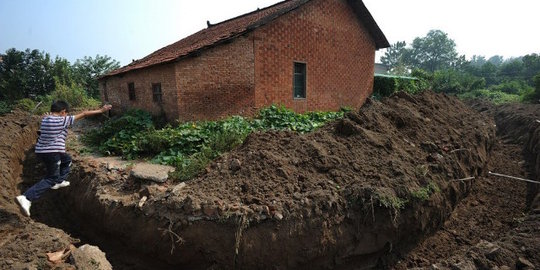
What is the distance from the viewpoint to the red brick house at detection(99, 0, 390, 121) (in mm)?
8797

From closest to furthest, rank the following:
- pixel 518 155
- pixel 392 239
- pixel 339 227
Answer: pixel 339 227 → pixel 392 239 → pixel 518 155

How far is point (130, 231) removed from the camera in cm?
410

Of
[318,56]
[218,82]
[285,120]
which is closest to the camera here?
[285,120]

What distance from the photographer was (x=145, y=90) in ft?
34.0

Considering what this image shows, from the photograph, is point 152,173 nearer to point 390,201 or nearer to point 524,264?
point 390,201

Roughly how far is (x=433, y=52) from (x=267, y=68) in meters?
83.2

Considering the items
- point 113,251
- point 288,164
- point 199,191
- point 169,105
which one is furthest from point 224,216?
point 169,105

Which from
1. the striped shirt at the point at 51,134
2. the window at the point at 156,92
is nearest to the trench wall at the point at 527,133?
the striped shirt at the point at 51,134

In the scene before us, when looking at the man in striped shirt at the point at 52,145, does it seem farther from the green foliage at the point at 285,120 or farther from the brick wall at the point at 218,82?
the green foliage at the point at 285,120

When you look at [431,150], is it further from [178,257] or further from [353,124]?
[178,257]

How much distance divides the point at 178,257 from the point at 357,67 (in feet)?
40.2

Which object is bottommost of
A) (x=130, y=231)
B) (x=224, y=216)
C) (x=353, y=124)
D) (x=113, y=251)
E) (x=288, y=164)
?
(x=113, y=251)

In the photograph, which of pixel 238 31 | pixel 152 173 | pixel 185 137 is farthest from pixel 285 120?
pixel 152 173

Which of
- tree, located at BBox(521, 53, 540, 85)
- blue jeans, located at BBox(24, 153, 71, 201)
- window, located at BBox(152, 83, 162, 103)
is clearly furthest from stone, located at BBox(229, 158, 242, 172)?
tree, located at BBox(521, 53, 540, 85)
